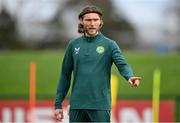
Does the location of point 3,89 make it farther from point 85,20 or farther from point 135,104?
point 85,20

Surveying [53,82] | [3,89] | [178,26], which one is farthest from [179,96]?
[178,26]

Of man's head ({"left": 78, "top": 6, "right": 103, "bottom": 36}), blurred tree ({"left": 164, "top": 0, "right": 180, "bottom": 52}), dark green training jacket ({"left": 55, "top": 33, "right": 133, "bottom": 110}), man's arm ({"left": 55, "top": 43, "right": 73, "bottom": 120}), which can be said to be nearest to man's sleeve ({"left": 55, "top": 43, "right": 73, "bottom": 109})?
man's arm ({"left": 55, "top": 43, "right": 73, "bottom": 120})

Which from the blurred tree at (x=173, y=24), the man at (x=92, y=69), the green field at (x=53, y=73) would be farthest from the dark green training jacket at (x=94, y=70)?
the blurred tree at (x=173, y=24)

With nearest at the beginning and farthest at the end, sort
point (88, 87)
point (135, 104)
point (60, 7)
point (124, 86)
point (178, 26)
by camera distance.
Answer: point (88, 87)
point (135, 104)
point (124, 86)
point (178, 26)
point (60, 7)

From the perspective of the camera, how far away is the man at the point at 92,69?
23.9 ft

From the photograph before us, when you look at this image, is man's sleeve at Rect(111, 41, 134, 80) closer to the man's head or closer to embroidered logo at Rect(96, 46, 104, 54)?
embroidered logo at Rect(96, 46, 104, 54)

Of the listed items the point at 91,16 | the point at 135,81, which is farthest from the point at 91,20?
the point at 135,81

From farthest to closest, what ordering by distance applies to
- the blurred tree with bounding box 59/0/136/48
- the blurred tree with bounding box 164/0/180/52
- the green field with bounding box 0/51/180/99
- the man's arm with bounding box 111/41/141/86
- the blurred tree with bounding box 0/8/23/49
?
the blurred tree with bounding box 59/0/136/48 → the blurred tree with bounding box 164/0/180/52 → the blurred tree with bounding box 0/8/23/49 → the green field with bounding box 0/51/180/99 → the man's arm with bounding box 111/41/141/86

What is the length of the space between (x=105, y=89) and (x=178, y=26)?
108 ft

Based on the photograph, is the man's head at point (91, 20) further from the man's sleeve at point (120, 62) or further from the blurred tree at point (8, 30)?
the blurred tree at point (8, 30)

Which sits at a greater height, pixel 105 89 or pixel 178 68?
pixel 105 89

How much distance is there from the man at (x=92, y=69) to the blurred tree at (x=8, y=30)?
1106 inches

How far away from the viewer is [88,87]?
731 cm

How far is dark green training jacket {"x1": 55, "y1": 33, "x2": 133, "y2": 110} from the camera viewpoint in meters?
7.29
